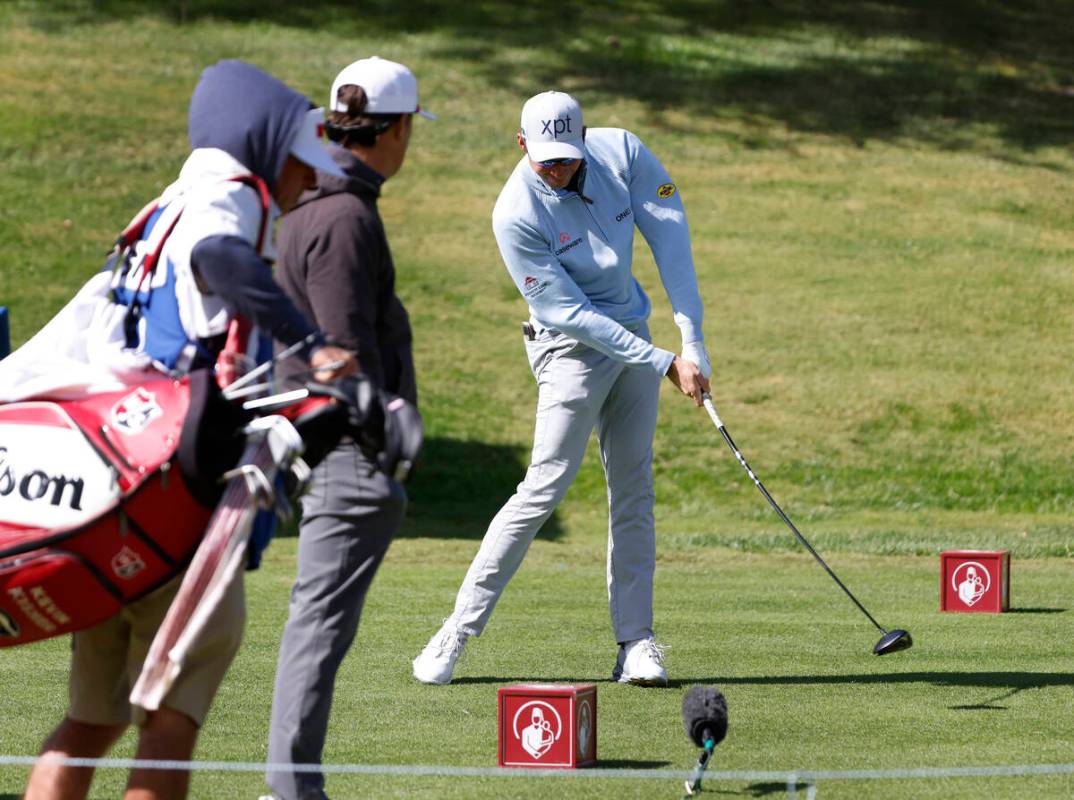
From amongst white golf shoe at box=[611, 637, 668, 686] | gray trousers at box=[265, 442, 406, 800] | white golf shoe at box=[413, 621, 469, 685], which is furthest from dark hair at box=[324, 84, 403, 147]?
white golf shoe at box=[611, 637, 668, 686]

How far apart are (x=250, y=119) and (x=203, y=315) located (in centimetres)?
46

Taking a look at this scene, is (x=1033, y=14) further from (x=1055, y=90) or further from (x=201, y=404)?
(x=201, y=404)

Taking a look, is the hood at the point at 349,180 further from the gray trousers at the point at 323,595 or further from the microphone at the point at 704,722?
the microphone at the point at 704,722

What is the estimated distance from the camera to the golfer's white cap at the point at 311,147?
3.97m

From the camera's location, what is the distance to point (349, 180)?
15.2ft

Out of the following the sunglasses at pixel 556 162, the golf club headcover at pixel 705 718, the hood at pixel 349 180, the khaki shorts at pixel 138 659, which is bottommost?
the golf club headcover at pixel 705 718

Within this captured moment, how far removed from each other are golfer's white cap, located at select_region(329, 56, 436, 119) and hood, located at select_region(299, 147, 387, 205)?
130 mm

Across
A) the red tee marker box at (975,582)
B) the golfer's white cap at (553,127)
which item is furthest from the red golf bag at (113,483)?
the red tee marker box at (975,582)

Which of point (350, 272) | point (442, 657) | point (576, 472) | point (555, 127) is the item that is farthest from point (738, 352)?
point (350, 272)

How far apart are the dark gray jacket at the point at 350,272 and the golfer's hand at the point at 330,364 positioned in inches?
27.8

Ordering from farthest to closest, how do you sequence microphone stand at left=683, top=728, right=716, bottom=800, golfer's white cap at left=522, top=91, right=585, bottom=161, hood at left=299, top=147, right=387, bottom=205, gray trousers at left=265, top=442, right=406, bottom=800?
golfer's white cap at left=522, top=91, right=585, bottom=161, microphone stand at left=683, top=728, right=716, bottom=800, hood at left=299, top=147, right=387, bottom=205, gray trousers at left=265, top=442, right=406, bottom=800

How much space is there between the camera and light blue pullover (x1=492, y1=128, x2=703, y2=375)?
21.9ft

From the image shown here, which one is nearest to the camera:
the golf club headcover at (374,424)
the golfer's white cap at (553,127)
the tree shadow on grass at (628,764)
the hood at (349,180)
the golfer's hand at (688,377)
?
the golf club headcover at (374,424)

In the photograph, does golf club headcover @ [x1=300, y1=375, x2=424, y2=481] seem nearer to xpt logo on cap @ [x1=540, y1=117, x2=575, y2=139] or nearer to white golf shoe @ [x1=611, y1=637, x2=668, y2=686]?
xpt logo on cap @ [x1=540, y1=117, x2=575, y2=139]
